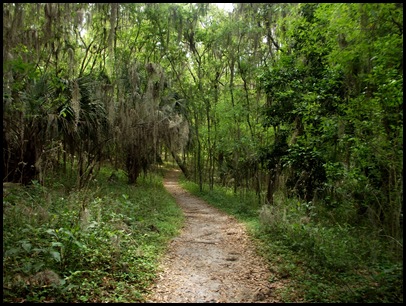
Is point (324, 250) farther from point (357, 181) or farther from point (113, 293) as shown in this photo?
point (113, 293)

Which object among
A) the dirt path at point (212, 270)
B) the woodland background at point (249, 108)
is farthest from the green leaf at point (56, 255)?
the dirt path at point (212, 270)

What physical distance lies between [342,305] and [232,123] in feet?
42.2

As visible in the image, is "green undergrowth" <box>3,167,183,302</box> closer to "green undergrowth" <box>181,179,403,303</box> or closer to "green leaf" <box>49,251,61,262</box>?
"green leaf" <box>49,251,61,262</box>

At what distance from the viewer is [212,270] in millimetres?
5441

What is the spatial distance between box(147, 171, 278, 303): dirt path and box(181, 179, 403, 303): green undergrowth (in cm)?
31

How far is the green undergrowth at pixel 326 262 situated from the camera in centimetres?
385

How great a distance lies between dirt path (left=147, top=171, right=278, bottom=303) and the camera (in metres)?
4.37

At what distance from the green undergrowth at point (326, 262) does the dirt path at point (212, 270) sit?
1.02 ft

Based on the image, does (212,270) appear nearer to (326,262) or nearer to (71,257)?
(326,262)

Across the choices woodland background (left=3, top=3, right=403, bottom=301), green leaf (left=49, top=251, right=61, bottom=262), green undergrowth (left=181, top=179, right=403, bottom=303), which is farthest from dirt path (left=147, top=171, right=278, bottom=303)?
green leaf (left=49, top=251, right=61, bottom=262)

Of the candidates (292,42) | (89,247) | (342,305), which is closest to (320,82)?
(292,42)

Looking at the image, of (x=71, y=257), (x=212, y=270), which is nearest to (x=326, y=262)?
(x=212, y=270)

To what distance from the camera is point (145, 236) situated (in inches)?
267

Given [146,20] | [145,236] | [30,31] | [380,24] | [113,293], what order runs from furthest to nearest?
[146,20]
[30,31]
[145,236]
[380,24]
[113,293]
